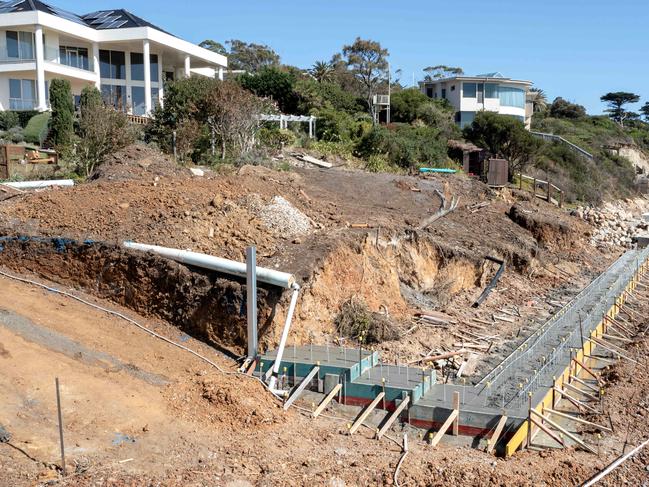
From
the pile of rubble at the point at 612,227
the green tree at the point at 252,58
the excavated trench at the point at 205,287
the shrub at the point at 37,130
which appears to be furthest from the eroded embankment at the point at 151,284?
the green tree at the point at 252,58

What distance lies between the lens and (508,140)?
40.6m

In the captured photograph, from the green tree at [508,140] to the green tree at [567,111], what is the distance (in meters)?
40.3

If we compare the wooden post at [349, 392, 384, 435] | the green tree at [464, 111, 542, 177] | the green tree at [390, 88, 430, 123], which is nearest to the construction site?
the wooden post at [349, 392, 384, 435]

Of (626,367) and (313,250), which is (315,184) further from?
(626,367)

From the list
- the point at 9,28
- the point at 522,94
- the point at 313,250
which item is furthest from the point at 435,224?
the point at 522,94

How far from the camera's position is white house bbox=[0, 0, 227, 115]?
35000 millimetres

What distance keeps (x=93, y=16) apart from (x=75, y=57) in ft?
20.2

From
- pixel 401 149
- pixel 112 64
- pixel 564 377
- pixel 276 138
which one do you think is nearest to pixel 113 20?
pixel 112 64

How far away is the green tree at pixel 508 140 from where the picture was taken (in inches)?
1577

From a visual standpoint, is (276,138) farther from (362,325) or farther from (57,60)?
(362,325)

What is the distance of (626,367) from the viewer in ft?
49.5

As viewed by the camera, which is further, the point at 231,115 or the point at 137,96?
the point at 137,96

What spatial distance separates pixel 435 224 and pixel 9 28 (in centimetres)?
2543

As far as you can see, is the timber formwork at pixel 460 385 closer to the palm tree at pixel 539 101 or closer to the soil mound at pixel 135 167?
the soil mound at pixel 135 167
